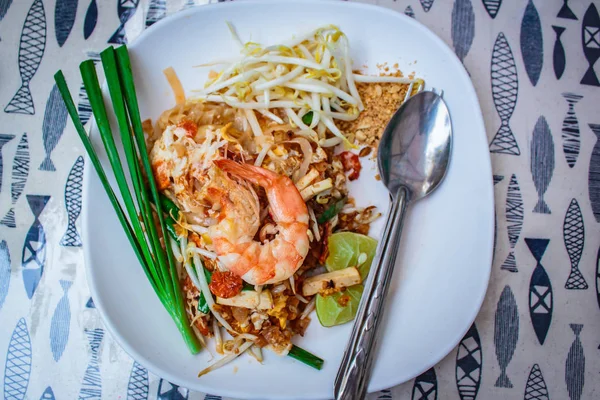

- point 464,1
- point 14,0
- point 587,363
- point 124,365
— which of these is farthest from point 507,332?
point 14,0

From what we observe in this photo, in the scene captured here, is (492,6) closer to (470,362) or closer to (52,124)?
(470,362)

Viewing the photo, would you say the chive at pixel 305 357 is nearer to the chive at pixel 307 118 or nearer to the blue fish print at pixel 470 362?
the blue fish print at pixel 470 362

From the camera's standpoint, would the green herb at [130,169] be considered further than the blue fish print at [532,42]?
No

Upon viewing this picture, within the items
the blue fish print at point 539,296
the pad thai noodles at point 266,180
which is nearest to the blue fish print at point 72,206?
the pad thai noodles at point 266,180

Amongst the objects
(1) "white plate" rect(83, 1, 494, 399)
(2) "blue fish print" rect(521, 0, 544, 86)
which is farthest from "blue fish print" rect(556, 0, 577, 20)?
(1) "white plate" rect(83, 1, 494, 399)

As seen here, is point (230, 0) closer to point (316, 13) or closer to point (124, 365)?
point (316, 13)
